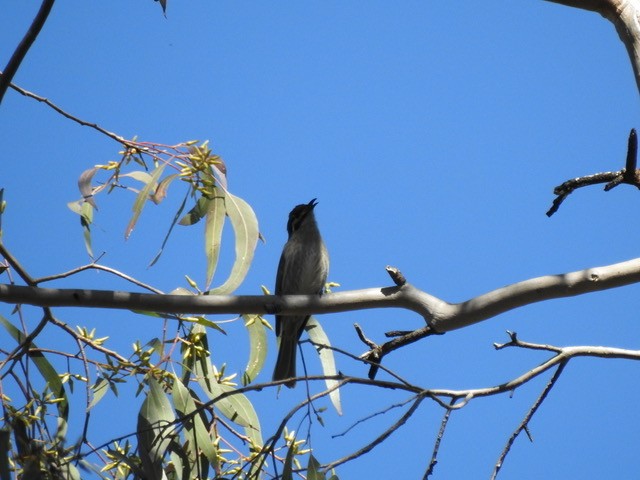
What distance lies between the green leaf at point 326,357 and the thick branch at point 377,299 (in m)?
0.41

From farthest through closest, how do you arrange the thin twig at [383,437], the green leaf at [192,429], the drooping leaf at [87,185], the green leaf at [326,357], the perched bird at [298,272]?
the perched bird at [298,272] < the drooping leaf at [87,185] < the green leaf at [326,357] < the green leaf at [192,429] < the thin twig at [383,437]

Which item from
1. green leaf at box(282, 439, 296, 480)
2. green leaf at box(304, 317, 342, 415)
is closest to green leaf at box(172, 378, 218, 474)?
green leaf at box(282, 439, 296, 480)

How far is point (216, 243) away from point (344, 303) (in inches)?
34.3

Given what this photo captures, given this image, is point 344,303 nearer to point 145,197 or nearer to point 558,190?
point 558,190

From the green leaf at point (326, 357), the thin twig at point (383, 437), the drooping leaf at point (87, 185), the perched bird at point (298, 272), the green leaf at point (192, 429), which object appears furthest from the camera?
the perched bird at point (298, 272)

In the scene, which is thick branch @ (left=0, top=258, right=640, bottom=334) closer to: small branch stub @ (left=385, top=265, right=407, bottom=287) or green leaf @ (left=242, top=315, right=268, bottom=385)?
small branch stub @ (left=385, top=265, right=407, bottom=287)

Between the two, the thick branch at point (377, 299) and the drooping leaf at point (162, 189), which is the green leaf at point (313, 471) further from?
the drooping leaf at point (162, 189)

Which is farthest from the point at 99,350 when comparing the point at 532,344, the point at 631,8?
the point at 631,8

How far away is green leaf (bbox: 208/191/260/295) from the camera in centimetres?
310

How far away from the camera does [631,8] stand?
99.0 inches

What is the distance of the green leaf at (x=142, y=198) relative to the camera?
3178 millimetres

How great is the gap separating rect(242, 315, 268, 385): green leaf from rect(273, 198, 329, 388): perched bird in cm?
86

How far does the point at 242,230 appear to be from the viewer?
3.25 m

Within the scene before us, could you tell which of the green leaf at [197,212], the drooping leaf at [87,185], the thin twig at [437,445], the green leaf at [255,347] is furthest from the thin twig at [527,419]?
the drooping leaf at [87,185]
